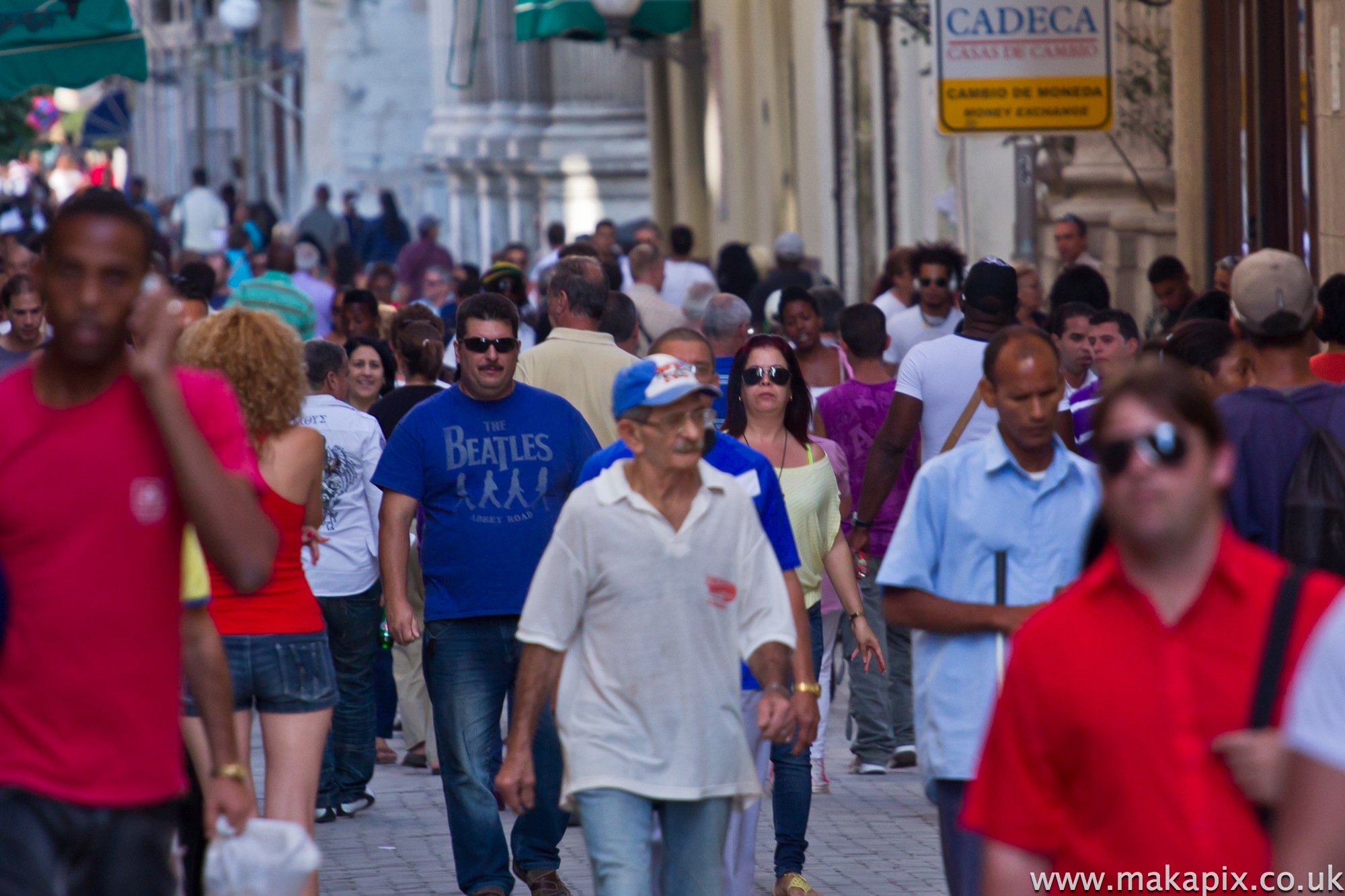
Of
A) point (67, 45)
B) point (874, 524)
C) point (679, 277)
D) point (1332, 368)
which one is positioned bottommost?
point (874, 524)

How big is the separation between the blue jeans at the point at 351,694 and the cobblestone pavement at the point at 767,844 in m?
0.15

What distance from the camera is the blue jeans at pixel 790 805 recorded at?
707 cm

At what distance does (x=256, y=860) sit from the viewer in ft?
13.4

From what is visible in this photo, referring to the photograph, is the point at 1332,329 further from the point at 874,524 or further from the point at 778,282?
the point at 778,282

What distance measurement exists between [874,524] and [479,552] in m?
2.63

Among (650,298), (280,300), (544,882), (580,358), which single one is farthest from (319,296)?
(544,882)

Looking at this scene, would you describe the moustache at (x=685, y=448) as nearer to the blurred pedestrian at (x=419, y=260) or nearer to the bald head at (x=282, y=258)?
the bald head at (x=282, y=258)

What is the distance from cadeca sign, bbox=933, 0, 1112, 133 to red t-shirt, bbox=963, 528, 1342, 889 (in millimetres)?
9566

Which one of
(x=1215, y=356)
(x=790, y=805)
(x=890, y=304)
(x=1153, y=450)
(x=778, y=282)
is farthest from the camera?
(x=778, y=282)

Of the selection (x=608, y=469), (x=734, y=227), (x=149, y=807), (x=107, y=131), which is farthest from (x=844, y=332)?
(x=107, y=131)

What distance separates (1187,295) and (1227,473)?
929 cm

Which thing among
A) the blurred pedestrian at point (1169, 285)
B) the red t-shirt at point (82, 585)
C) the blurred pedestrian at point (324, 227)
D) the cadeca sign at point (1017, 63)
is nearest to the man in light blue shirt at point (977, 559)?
the red t-shirt at point (82, 585)

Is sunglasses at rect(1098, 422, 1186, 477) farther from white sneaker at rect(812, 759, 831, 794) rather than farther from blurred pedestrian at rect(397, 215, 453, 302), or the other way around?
blurred pedestrian at rect(397, 215, 453, 302)

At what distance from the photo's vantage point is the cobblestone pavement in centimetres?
747
